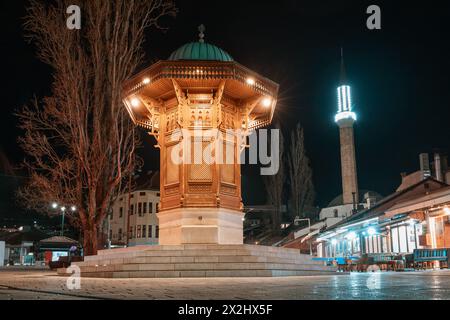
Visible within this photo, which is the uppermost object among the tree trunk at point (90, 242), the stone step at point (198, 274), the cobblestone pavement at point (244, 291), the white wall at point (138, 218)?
the white wall at point (138, 218)

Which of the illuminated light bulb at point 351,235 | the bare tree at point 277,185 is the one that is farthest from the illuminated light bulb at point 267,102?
the bare tree at point 277,185

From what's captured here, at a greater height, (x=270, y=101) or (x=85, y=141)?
(x=270, y=101)

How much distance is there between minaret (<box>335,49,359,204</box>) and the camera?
67.1 meters

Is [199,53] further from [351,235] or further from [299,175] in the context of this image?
[299,175]

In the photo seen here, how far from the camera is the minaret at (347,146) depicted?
220 feet

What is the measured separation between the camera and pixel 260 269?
951 cm

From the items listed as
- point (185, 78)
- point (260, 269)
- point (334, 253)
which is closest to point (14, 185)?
point (334, 253)

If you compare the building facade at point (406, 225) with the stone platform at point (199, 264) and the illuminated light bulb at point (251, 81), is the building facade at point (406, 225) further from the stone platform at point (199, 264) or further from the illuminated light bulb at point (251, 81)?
the illuminated light bulb at point (251, 81)

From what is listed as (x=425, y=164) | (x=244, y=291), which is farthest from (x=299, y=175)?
(x=244, y=291)

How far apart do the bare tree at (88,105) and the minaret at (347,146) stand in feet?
181

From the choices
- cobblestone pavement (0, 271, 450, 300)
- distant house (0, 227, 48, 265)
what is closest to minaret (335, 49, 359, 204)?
distant house (0, 227, 48, 265)
